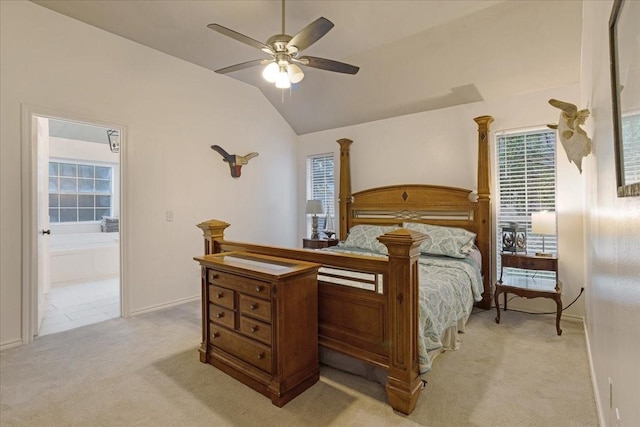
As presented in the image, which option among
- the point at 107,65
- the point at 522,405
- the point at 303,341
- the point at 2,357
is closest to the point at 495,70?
the point at 522,405

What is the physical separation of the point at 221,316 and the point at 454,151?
3410 millimetres

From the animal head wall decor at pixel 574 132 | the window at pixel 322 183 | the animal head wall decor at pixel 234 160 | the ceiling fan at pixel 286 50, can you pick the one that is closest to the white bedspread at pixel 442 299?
the animal head wall decor at pixel 574 132

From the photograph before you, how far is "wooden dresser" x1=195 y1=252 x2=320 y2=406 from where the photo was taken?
1.95 meters

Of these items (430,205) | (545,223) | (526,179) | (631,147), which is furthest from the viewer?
(430,205)

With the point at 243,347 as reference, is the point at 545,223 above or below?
above

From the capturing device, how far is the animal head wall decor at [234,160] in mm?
4439

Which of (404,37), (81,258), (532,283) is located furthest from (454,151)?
(81,258)

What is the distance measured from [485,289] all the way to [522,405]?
187cm

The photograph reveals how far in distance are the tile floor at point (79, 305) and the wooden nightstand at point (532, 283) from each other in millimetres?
4308

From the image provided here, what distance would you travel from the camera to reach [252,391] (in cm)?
210

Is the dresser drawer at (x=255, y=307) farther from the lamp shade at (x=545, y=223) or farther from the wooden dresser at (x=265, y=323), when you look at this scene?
the lamp shade at (x=545, y=223)

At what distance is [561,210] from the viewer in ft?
11.1

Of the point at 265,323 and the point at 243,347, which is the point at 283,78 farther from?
the point at 243,347

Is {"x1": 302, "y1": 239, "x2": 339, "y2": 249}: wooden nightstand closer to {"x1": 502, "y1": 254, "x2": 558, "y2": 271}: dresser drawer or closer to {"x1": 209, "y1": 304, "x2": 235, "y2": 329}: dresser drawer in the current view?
{"x1": 502, "y1": 254, "x2": 558, "y2": 271}: dresser drawer
